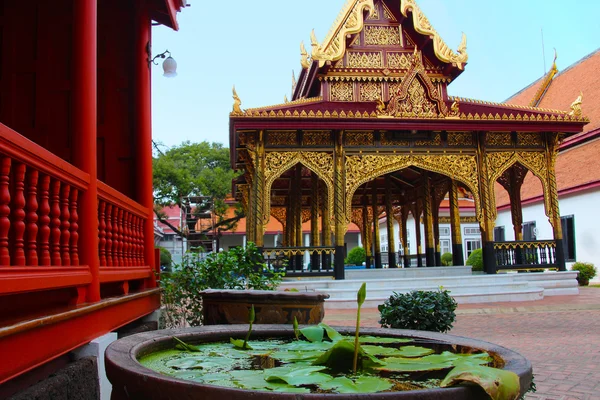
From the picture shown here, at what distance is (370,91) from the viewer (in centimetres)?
1541

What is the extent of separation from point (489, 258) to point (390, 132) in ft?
12.8

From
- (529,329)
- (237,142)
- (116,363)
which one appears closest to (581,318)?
(529,329)

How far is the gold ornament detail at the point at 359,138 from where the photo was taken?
44.3 ft

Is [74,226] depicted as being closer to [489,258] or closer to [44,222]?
[44,222]

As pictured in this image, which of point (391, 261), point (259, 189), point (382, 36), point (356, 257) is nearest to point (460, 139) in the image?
point (382, 36)

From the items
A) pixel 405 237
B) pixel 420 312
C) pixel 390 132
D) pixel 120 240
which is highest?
pixel 390 132

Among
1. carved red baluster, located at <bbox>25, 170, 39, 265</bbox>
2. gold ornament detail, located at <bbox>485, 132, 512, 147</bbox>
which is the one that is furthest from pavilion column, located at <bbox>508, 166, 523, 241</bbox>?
carved red baluster, located at <bbox>25, 170, 39, 265</bbox>

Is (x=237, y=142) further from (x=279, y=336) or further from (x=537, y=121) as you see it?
(x=279, y=336)

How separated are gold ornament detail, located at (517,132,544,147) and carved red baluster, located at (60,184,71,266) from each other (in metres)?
12.8

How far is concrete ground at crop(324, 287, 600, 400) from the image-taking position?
5.07 m

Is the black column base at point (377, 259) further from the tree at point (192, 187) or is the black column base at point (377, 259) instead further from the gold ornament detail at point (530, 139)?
the tree at point (192, 187)

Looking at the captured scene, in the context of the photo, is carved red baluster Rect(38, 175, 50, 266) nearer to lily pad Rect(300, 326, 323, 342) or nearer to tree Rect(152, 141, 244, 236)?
lily pad Rect(300, 326, 323, 342)

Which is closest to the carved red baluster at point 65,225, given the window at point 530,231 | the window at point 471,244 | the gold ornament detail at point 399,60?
the gold ornament detail at point 399,60

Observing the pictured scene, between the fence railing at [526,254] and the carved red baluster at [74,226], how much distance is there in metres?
12.1
